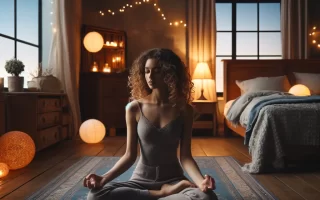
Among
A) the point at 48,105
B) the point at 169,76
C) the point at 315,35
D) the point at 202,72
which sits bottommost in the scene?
the point at 48,105

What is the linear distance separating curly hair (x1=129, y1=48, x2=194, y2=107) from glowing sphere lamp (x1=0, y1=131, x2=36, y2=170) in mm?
1440

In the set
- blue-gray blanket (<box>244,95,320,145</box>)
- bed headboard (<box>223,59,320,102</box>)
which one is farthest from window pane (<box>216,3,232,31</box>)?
blue-gray blanket (<box>244,95,320,145</box>)

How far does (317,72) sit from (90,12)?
3.40 meters

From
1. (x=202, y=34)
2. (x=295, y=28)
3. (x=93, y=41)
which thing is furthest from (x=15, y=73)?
(x=295, y=28)

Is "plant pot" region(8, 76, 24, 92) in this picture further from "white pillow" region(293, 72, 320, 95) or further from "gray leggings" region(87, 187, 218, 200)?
"white pillow" region(293, 72, 320, 95)

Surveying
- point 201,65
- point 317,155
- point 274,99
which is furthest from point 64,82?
point 317,155

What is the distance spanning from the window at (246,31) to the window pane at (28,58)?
107 inches

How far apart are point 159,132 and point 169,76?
0.22 metres

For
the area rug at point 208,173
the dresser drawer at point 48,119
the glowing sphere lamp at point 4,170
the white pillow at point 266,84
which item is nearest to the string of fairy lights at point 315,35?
the white pillow at point 266,84

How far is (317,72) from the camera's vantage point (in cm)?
497

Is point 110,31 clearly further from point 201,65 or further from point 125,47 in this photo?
point 201,65

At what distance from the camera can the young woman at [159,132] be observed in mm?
1308

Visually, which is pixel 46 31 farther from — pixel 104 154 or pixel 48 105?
pixel 104 154

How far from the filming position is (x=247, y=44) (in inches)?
219
